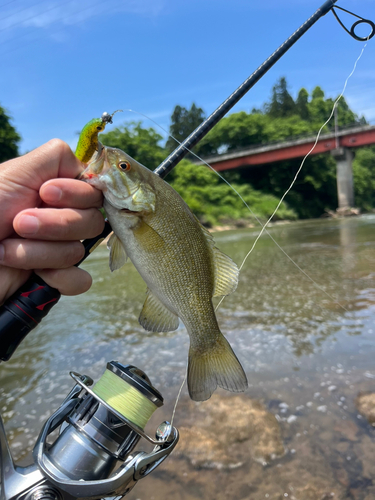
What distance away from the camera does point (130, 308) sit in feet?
21.3

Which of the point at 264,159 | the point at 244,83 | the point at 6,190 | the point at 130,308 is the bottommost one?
the point at 130,308

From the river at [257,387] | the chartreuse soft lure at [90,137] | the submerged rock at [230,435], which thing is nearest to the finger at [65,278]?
the chartreuse soft lure at [90,137]

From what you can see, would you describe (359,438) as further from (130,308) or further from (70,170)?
(130,308)

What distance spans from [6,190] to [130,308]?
5400 mm

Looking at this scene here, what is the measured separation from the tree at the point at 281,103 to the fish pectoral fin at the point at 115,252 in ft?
239

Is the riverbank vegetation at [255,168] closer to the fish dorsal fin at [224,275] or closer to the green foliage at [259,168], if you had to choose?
the green foliage at [259,168]

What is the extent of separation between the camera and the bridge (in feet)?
116

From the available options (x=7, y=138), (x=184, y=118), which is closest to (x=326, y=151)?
(x=7, y=138)

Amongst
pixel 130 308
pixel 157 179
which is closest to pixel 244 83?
pixel 157 179

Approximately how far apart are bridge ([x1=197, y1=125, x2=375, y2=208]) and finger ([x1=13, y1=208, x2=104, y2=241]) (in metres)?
35.8

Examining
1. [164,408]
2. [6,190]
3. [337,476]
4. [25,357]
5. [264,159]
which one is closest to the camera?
[6,190]

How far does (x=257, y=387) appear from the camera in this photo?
3.35m

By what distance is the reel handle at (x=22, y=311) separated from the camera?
1.28m

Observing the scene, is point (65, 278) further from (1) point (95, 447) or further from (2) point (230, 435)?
(2) point (230, 435)
